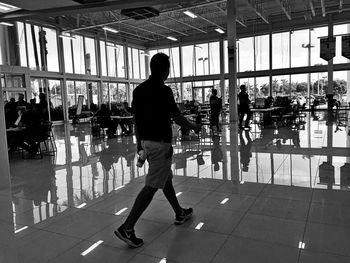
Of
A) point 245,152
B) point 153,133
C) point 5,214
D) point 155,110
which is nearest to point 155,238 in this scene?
point 153,133

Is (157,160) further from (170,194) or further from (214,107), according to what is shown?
(214,107)

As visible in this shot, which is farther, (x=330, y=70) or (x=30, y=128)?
(x=330, y=70)

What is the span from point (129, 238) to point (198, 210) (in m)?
0.94

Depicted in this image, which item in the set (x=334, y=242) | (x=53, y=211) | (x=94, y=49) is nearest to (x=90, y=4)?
(x=53, y=211)

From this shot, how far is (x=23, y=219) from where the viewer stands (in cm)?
305

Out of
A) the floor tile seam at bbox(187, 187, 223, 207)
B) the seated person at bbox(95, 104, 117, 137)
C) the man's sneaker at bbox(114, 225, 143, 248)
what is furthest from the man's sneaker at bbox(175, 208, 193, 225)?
the seated person at bbox(95, 104, 117, 137)

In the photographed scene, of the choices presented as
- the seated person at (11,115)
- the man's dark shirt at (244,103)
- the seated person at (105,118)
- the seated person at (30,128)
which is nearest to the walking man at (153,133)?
the seated person at (30,128)

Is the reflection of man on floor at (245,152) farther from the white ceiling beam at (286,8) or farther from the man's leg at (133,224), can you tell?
the white ceiling beam at (286,8)

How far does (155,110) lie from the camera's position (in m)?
2.38

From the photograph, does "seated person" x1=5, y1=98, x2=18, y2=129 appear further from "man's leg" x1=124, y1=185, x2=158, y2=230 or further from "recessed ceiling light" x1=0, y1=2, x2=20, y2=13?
"man's leg" x1=124, y1=185, x2=158, y2=230

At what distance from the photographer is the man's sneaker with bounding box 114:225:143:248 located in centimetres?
236

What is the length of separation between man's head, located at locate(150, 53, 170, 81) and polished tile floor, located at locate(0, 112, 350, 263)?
1292 millimetres

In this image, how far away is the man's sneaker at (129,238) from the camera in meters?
2.36

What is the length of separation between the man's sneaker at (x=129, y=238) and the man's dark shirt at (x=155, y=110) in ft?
2.36
